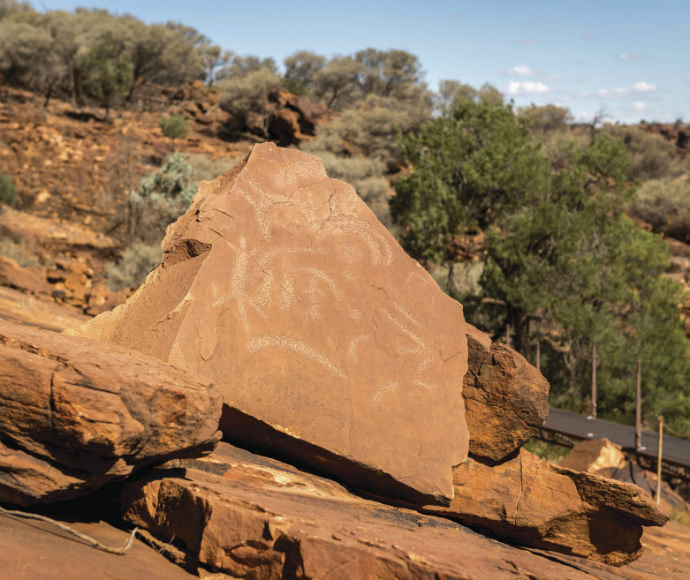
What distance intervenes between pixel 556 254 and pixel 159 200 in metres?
10.2

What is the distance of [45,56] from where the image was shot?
31.0 meters

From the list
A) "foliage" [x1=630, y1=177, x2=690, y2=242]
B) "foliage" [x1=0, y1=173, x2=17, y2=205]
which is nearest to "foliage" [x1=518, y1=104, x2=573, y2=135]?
"foliage" [x1=630, y1=177, x2=690, y2=242]

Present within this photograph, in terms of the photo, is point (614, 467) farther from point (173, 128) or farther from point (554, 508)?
point (173, 128)

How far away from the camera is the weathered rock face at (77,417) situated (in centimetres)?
283

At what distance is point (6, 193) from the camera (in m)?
19.2

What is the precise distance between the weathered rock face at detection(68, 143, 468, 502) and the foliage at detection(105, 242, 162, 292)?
11071 mm

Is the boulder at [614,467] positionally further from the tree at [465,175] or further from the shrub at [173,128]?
the shrub at [173,128]

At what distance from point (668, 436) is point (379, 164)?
65.2ft

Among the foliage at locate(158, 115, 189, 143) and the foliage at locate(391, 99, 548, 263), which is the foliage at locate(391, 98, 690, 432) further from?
the foliage at locate(158, 115, 189, 143)

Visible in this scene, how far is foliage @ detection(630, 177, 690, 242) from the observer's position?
96.1 ft

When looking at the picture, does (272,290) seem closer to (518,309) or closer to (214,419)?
(214,419)

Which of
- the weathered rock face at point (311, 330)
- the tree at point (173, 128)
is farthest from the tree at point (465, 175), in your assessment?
the tree at point (173, 128)

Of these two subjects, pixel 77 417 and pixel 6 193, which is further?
pixel 6 193

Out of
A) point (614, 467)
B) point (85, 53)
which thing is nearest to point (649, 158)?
point (85, 53)
